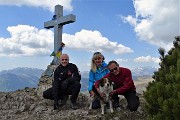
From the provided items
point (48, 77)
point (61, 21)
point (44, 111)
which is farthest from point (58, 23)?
point (44, 111)

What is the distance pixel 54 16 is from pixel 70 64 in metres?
5.00

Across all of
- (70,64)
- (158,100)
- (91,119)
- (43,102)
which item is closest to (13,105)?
(43,102)

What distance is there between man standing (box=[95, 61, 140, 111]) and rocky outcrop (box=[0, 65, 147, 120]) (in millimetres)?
349

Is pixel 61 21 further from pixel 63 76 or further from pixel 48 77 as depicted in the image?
pixel 63 76

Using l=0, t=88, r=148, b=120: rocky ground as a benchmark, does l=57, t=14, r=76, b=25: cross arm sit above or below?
above

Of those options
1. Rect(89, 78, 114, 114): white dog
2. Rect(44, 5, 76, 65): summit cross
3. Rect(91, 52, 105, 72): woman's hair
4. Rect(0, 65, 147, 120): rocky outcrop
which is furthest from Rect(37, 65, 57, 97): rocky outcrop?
Rect(89, 78, 114, 114): white dog

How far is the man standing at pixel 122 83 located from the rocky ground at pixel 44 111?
13.5 inches

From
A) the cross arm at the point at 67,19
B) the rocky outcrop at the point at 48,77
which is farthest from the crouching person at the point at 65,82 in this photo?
the cross arm at the point at 67,19

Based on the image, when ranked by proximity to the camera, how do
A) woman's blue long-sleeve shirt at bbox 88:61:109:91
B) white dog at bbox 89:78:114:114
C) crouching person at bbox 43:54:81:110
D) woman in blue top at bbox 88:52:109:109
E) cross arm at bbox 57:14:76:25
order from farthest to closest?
1. cross arm at bbox 57:14:76:25
2. crouching person at bbox 43:54:81:110
3. woman's blue long-sleeve shirt at bbox 88:61:109:91
4. woman in blue top at bbox 88:52:109:109
5. white dog at bbox 89:78:114:114

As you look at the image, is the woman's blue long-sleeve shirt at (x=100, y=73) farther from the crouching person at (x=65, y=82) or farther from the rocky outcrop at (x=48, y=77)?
the rocky outcrop at (x=48, y=77)

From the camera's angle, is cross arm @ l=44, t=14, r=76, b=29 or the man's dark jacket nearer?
the man's dark jacket

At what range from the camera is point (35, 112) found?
37.3ft

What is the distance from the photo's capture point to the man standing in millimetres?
9617

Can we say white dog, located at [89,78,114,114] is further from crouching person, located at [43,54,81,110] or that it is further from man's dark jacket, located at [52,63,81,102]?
man's dark jacket, located at [52,63,81,102]
